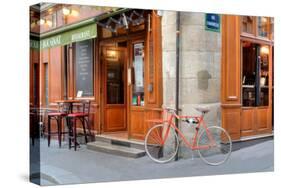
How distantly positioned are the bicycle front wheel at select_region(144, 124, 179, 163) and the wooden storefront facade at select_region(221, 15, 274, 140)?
1119 mm

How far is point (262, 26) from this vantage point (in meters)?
6.93

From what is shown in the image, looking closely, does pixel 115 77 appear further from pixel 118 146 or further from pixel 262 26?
pixel 262 26

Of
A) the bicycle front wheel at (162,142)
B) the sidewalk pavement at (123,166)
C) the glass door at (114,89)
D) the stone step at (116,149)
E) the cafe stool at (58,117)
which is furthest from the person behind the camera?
the glass door at (114,89)

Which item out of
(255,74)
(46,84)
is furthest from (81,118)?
(255,74)

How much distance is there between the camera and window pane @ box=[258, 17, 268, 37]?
6808 mm

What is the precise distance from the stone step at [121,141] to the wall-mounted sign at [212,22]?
7.98 feet

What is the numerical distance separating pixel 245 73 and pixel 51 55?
3.81 m

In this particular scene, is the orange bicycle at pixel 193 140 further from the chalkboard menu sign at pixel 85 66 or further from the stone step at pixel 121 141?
the chalkboard menu sign at pixel 85 66

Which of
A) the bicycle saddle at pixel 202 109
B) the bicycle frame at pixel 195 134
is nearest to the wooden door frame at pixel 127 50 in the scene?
the bicycle frame at pixel 195 134

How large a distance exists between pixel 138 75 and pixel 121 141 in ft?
4.33

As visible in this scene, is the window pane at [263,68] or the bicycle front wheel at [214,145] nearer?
A: the bicycle front wheel at [214,145]

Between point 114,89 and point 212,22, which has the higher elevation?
point 212,22

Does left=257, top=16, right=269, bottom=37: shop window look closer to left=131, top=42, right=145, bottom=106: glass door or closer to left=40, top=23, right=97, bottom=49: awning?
left=131, top=42, right=145, bottom=106: glass door

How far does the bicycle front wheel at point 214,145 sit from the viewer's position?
597 cm
